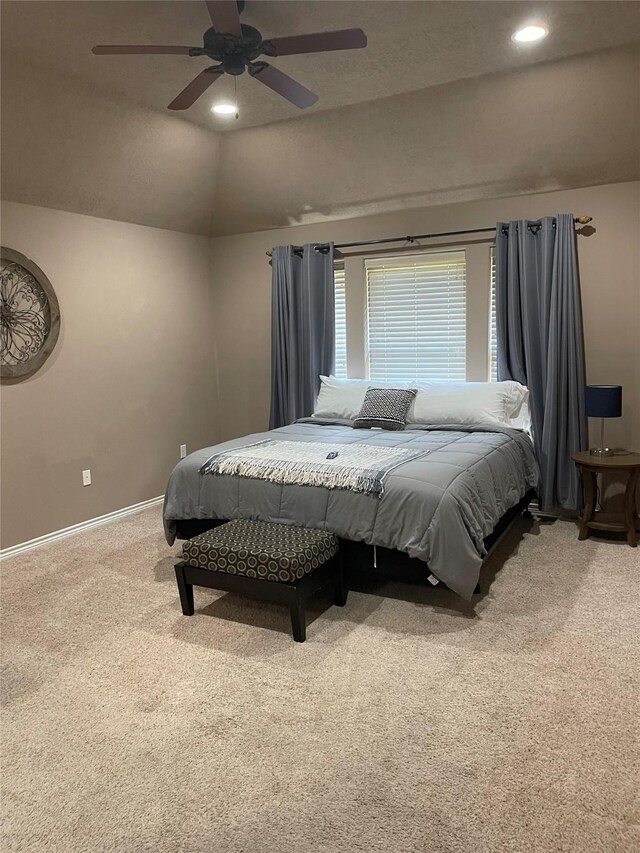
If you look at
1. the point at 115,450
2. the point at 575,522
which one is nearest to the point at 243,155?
the point at 115,450

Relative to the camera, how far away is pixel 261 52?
2.99m

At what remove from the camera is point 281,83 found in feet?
10.6

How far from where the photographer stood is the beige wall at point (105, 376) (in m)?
→ 4.46

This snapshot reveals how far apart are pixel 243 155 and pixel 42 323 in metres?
2.16

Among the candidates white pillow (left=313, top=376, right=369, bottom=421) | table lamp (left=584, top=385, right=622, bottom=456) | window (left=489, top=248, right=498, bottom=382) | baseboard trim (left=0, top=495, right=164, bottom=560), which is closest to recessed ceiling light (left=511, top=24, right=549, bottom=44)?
window (left=489, top=248, right=498, bottom=382)

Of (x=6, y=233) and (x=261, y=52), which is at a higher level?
(x=261, y=52)

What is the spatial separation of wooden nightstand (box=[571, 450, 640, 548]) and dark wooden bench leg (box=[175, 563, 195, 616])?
8.54 ft

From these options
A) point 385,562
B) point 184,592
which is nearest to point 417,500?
point 385,562

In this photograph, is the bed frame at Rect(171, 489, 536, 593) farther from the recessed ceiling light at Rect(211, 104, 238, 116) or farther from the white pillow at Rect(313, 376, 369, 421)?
the recessed ceiling light at Rect(211, 104, 238, 116)

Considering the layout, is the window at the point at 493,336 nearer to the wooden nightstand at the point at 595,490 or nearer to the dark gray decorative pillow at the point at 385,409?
the dark gray decorative pillow at the point at 385,409

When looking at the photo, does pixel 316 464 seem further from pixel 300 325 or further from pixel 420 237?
pixel 420 237

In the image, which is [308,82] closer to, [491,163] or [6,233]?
[491,163]

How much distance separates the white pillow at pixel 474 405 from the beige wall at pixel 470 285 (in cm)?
58

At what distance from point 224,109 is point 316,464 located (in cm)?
263
